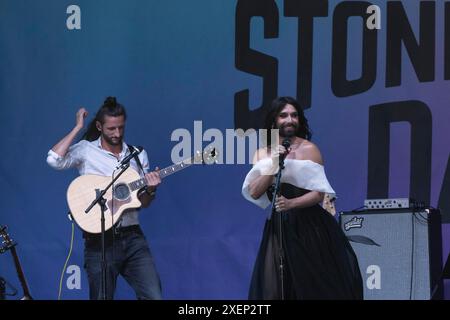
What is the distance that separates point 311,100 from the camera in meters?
8.69

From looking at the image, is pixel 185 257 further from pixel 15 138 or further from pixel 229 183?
pixel 15 138

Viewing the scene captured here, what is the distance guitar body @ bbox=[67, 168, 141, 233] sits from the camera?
7797mm

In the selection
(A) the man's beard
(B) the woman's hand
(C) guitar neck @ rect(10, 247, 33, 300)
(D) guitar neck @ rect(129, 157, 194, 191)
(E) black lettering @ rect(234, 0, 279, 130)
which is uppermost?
(E) black lettering @ rect(234, 0, 279, 130)

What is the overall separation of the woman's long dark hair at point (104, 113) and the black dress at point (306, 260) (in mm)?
1477

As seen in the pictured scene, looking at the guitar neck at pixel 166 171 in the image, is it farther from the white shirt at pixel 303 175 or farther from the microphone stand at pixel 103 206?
the white shirt at pixel 303 175

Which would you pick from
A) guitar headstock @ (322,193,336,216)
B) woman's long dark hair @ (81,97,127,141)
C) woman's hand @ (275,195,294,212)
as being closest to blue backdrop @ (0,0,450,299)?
guitar headstock @ (322,193,336,216)

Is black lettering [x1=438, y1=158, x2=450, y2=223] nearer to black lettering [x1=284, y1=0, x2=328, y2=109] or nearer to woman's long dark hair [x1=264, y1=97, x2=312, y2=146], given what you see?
black lettering [x1=284, y1=0, x2=328, y2=109]

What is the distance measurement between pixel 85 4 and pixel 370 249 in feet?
9.88

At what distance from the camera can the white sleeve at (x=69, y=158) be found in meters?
8.01

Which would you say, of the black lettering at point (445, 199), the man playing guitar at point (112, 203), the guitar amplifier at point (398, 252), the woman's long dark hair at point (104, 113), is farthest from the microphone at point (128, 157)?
the black lettering at point (445, 199)

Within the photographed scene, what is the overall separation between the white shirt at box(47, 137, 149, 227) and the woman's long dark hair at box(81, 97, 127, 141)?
0.37ft

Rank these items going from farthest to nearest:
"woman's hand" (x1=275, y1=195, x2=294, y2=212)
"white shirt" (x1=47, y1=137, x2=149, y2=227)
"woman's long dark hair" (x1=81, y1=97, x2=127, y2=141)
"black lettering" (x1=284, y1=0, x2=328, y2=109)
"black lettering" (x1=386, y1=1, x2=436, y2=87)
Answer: "black lettering" (x1=284, y1=0, x2=328, y2=109), "black lettering" (x1=386, y1=1, x2=436, y2=87), "woman's long dark hair" (x1=81, y1=97, x2=127, y2=141), "white shirt" (x1=47, y1=137, x2=149, y2=227), "woman's hand" (x1=275, y1=195, x2=294, y2=212)

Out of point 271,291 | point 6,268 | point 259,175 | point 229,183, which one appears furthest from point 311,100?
point 6,268
